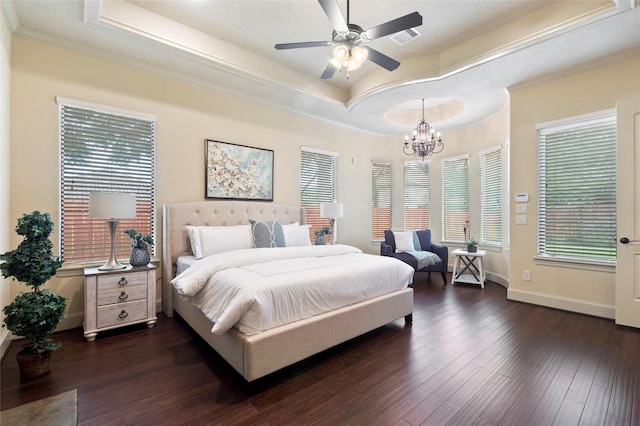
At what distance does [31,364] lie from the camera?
210cm

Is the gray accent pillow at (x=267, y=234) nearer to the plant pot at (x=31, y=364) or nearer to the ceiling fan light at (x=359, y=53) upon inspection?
the plant pot at (x=31, y=364)

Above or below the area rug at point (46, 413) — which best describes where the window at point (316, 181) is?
above

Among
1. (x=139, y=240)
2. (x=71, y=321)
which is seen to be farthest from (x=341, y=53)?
(x=71, y=321)

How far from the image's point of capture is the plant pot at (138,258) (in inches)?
122

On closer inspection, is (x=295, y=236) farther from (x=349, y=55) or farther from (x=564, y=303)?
→ (x=564, y=303)

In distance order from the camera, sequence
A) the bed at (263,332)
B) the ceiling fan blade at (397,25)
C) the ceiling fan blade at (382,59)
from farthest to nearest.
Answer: the ceiling fan blade at (382,59) < the ceiling fan blade at (397,25) < the bed at (263,332)

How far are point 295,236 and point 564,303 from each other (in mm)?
3540

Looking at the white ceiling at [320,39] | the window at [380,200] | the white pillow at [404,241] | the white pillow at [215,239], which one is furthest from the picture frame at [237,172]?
the window at [380,200]

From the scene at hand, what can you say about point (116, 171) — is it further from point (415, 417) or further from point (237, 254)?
point (415, 417)

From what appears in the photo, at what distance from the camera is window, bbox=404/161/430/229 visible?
6340 millimetres

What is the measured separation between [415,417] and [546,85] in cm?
428

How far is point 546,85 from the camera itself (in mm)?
3777

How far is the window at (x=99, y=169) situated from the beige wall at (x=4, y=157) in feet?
1.29

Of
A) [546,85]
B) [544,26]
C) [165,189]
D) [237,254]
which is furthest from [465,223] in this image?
[165,189]
